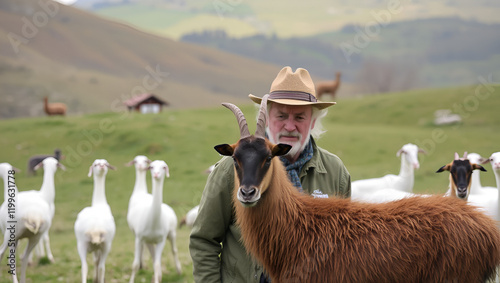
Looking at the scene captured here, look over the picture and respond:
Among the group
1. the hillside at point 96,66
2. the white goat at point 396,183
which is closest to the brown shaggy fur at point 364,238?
the white goat at point 396,183

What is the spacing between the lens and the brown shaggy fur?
3.76 meters

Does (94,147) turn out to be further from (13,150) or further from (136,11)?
(136,11)

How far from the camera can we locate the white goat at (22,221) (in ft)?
28.3

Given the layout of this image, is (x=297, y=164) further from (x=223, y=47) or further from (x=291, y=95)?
(x=223, y=47)

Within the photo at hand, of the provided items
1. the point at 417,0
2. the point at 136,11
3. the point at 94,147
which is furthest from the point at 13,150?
the point at 417,0

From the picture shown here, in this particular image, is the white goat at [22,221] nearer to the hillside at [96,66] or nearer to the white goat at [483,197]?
the white goat at [483,197]

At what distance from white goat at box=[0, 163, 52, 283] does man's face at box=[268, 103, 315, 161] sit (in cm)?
599

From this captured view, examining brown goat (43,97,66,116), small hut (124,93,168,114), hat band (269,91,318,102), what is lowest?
hat band (269,91,318,102)

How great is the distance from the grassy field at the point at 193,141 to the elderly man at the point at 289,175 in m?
8.96

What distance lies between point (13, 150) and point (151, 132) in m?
7.32

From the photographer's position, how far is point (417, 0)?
18550cm

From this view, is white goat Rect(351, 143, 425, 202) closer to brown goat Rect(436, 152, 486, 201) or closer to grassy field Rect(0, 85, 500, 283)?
brown goat Rect(436, 152, 486, 201)

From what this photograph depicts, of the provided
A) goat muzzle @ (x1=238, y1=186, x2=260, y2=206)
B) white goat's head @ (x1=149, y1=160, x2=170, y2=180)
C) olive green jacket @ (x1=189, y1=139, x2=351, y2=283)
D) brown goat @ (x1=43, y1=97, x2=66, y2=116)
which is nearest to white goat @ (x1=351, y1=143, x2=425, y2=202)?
white goat's head @ (x1=149, y1=160, x2=170, y2=180)

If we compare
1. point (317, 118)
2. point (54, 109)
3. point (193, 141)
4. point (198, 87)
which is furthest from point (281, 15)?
point (317, 118)
